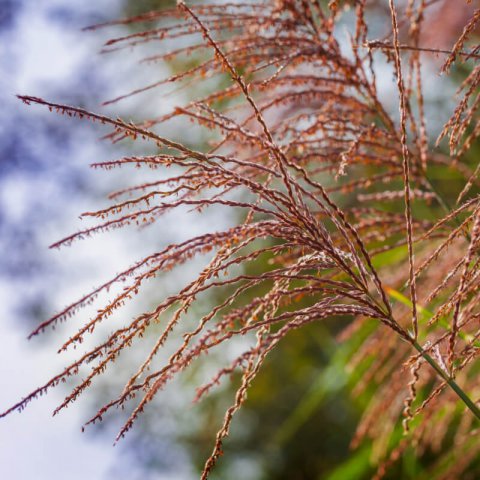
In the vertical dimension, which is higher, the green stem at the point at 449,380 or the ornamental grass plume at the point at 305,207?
the ornamental grass plume at the point at 305,207

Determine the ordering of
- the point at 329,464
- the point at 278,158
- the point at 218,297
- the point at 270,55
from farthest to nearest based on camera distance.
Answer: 1. the point at 218,297
2. the point at 329,464
3. the point at 270,55
4. the point at 278,158

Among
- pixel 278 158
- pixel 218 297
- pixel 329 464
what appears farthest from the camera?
pixel 218 297

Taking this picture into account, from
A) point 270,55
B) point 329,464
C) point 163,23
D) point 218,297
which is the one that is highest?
point 163,23

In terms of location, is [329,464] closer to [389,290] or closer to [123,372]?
[123,372]

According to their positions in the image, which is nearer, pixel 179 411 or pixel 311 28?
pixel 311 28

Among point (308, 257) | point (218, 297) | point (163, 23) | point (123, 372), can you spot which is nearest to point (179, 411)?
point (123, 372)

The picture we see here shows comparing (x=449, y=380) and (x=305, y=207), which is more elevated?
(x=305, y=207)

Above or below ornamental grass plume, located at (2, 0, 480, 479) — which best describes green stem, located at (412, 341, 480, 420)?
below

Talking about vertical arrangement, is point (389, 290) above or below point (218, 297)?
below
